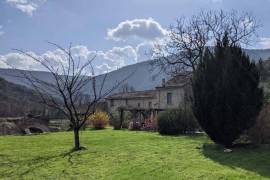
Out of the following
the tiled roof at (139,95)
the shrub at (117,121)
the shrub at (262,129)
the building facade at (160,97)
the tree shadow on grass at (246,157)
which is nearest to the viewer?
→ the tree shadow on grass at (246,157)

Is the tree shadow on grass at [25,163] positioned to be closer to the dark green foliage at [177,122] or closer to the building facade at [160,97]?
the dark green foliage at [177,122]

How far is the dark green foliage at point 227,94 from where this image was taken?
1080 centimetres

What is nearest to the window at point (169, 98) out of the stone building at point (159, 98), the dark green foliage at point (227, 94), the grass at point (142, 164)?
the stone building at point (159, 98)

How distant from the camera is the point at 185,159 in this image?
9.45 m

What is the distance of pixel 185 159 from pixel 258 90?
3.37 metres

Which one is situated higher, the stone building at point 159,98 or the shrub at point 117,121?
the stone building at point 159,98

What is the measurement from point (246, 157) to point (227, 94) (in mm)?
2127

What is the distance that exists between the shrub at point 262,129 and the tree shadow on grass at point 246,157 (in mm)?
567

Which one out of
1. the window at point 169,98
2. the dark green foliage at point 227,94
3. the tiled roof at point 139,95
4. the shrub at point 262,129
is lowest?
the shrub at point 262,129

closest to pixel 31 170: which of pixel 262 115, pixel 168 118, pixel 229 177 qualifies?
pixel 229 177

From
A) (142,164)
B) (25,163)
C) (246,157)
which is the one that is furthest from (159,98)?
(142,164)

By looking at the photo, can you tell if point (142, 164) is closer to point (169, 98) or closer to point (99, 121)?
point (99, 121)

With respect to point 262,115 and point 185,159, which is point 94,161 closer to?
point 185,159

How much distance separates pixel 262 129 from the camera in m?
11.3
